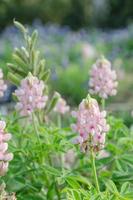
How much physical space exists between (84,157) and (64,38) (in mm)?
10662

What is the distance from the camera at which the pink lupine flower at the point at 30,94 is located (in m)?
2.58

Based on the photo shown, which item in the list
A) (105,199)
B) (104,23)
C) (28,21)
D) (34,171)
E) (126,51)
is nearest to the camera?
(105,199)

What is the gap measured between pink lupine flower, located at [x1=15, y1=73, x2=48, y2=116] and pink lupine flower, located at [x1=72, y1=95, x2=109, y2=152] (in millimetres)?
329

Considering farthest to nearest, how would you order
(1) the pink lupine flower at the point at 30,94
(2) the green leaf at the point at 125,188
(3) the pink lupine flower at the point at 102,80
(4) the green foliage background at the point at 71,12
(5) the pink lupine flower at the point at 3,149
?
(4) the green foliage background at the point at 71,12 → (3) the pink lupine flower at the point at 102,80 → (1) the pink lupine flower at the point at 30,94 → (2) the green leaf at the point at 125,188 → (5) the pink lupine flower at the point at 3,149

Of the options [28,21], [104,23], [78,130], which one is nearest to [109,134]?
[78,130]

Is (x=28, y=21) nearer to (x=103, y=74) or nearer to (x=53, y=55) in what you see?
(x=53, y=55)

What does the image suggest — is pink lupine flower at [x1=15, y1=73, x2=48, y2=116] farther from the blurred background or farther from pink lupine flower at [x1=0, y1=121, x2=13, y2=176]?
the blurred background

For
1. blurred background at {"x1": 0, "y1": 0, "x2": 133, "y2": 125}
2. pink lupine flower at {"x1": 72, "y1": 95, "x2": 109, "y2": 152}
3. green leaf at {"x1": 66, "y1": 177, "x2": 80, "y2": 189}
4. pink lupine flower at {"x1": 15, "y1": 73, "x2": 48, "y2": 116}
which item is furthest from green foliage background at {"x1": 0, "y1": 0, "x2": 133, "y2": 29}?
pink lupine flower at {"x1": 72, "y1": 95, "x2": 109, "y2": 152}

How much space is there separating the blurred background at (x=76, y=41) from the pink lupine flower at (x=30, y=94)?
235cm

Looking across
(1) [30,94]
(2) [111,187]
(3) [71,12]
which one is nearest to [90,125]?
(2) [111,187]

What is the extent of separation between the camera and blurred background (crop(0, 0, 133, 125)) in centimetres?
942

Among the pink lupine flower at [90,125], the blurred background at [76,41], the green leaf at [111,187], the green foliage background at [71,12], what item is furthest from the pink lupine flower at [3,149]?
the green foliage background at [71,12]

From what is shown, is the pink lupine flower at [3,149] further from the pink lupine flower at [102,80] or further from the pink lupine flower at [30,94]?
the pink lupine flower at [102,80]

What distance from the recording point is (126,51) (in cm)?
1300
